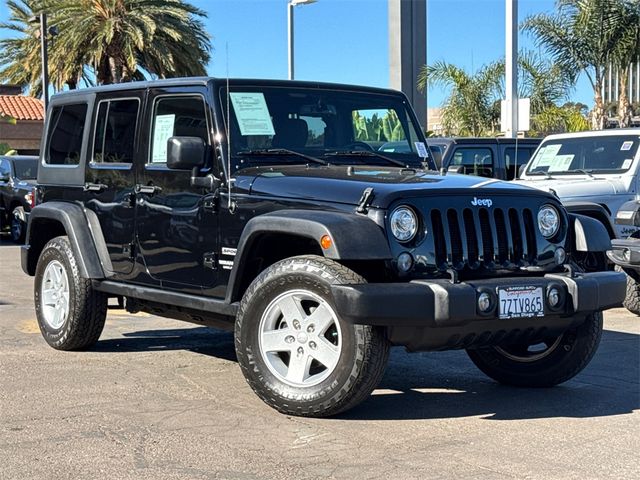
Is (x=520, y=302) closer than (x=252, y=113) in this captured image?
Yes

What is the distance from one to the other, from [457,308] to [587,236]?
1345 millimetres

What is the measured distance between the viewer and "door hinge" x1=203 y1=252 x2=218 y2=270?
6.11 metres

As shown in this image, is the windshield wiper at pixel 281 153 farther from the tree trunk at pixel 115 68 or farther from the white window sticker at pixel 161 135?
the tree trunk at pixel 115 68

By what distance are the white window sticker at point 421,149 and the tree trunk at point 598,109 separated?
1573 centimetres

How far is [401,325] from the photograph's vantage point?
16.6 feet

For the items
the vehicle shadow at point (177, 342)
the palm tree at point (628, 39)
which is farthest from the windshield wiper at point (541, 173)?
the palm tree at point (628, 39)

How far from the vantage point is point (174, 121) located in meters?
6.66

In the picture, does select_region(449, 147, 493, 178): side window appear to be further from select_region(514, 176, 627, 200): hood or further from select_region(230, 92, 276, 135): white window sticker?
select_region(230, 92, 276, 135): white window sticker

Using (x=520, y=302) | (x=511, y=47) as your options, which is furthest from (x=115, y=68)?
(x=520, y=302)

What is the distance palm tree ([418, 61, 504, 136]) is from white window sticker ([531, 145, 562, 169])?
9.71 m

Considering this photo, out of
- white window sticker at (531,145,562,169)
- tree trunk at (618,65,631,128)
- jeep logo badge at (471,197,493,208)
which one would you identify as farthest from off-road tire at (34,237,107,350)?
tree trunk at (618,65,631,128)

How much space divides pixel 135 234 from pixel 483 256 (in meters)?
2.52

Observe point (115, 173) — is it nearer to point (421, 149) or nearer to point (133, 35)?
point (421, 149)

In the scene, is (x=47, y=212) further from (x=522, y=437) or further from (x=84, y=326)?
(x=522, y=437)
